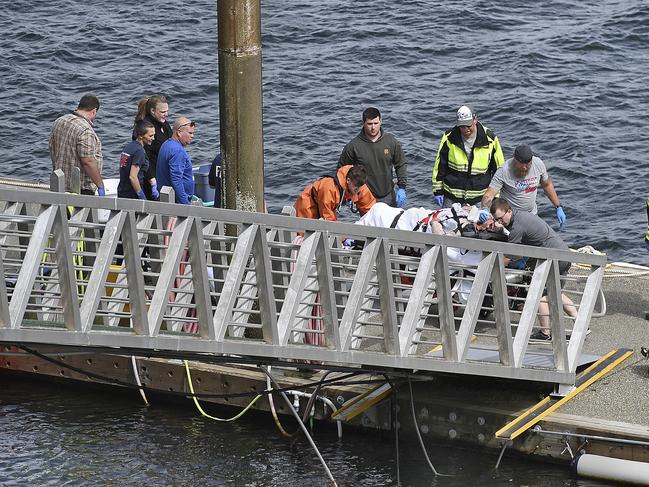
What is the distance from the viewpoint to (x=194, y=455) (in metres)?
11.1

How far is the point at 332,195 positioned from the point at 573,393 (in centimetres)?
294

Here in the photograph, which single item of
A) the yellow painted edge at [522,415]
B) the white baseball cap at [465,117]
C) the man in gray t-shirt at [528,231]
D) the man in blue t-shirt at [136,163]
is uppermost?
the white baseball cap at [465,117]

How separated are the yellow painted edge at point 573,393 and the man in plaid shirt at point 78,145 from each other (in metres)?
4.96

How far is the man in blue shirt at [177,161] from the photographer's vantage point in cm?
1259

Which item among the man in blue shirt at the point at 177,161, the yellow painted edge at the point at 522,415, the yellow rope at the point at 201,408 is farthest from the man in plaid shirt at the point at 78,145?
the yellow painted edge at the point at 522,415

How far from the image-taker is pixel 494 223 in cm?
1127

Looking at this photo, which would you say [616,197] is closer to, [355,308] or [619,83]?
[619,83]

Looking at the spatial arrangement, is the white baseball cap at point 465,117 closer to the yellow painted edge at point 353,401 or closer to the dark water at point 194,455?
the yellow painted edge at point 353,401

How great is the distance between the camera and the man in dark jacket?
13.3 meters

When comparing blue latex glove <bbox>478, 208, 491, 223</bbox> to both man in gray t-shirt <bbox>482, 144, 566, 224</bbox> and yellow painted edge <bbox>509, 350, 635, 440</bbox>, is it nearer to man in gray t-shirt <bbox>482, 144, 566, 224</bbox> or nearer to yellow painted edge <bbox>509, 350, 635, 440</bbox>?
man in gray t-shirt <bbox>482, 144, 566, 224</bbox>

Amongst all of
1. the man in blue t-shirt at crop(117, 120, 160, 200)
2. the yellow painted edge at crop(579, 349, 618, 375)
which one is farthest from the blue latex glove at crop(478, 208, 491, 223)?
the man in blue t-shirt at crop(117, 120, 160, 200)

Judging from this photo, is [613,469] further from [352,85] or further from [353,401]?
[352,85]

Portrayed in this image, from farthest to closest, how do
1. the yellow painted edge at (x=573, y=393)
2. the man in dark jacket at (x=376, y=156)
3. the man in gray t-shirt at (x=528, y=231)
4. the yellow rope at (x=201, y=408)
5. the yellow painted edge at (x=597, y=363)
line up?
the man in dark jacket at (x=376, y=156), the yellow rope at (x=201, y=408), the man in gray t-shirt at (x=528, y=231), the yellow painted edge at (x=597, y=363), the yellow painted edge at (x=573, y=393)

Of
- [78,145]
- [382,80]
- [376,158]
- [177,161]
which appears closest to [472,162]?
[376,158]
